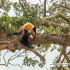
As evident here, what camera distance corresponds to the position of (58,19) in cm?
515

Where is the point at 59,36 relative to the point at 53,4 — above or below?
below

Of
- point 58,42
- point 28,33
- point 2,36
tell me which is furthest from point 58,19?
point 2,36

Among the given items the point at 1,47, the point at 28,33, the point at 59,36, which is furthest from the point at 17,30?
the point at 59,36

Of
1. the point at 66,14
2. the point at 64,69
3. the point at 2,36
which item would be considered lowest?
the point at 64,69

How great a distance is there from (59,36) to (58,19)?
258cm

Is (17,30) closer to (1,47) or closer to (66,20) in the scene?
(1,47)

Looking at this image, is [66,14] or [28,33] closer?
[28,33]

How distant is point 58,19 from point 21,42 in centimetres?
294

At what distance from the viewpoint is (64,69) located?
216 centimetres

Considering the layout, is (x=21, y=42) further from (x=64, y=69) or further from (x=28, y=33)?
(x=64, y=69)

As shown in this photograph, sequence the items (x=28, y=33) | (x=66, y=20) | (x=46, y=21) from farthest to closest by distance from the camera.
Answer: (x=66, y=20), (x=46, y=21), (x=28, y=33)

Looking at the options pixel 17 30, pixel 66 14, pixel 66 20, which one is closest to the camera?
pixel 17 30

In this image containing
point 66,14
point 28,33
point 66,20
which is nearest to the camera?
point 28,33

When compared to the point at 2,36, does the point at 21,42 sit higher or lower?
lower
